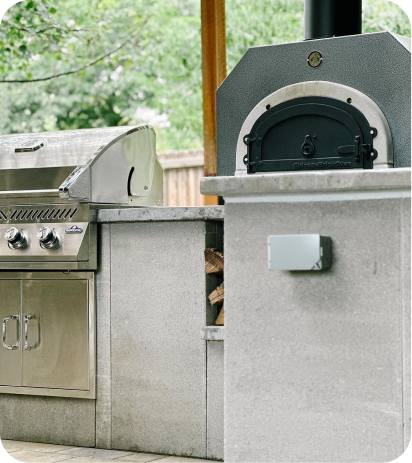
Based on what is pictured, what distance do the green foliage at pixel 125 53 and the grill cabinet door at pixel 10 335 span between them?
3817 mm

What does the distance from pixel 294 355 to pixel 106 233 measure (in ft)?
6.14

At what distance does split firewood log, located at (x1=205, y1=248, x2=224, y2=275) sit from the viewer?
345cm

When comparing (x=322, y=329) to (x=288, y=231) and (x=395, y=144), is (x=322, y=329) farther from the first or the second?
(x=395, y=144)

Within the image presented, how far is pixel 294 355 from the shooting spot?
2047 millimetres

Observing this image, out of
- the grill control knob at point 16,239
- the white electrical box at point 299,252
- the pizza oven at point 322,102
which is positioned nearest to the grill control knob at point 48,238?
the grill control knob at point 16,239

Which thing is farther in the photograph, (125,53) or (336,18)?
(125,53)

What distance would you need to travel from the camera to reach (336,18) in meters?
4.07

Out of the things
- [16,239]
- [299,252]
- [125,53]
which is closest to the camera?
[299,252]

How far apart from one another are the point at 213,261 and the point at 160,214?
0.33 m

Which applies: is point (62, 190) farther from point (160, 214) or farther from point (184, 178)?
point (184, 178)

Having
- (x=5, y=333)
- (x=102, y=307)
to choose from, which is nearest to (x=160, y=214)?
(x=102, y=307)

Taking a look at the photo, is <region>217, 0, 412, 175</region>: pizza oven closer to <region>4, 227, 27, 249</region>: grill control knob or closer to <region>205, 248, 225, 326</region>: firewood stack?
<region>205, 248, 225, 326</region>: firewood stack

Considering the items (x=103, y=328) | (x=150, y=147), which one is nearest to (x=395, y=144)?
(x=150, y=147)

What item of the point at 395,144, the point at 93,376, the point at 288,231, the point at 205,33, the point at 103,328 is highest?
the point at 205,33
